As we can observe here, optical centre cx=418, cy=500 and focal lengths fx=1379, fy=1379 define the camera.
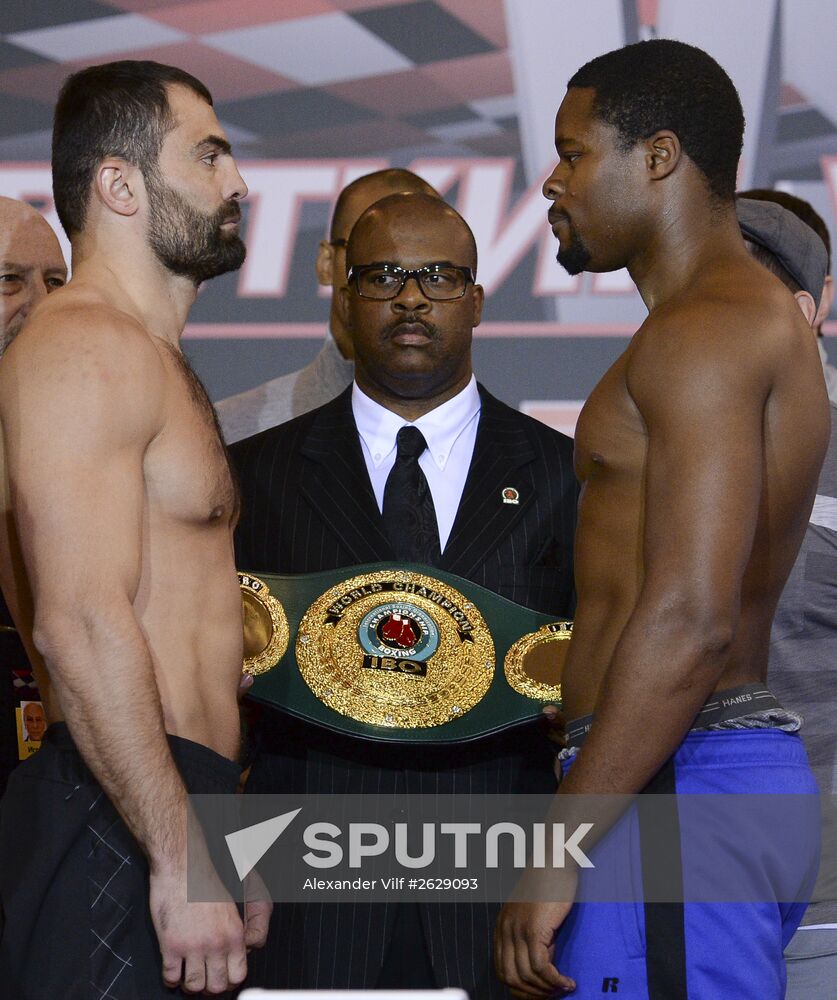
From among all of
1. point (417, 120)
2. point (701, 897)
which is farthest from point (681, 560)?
point (417, 120)

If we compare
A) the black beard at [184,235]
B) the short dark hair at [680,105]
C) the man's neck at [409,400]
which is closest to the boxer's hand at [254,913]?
the black beard at [184,235]

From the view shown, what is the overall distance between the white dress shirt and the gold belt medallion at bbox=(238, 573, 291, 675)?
0.34 meters

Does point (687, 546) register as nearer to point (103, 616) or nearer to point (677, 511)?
point (677, 511)

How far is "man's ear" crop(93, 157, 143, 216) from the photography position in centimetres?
201

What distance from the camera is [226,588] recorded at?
1930 mm

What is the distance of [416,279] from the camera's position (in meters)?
2.67

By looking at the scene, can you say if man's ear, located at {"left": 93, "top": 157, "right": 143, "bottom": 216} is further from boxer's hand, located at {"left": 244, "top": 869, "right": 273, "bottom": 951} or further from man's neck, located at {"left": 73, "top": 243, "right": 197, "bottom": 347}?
boxer's hand, located at {"left": 244, "top": 869, "right": 273, "bottom": 951}

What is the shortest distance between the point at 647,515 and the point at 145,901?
79 cm

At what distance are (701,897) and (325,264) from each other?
209cm

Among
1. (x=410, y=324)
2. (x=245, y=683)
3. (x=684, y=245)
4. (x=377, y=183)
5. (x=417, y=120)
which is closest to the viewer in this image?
(x=684, y=245)

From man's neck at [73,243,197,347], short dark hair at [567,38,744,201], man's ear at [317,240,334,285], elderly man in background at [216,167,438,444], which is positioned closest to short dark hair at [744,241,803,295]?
short dark hair at [567,38,744,201]

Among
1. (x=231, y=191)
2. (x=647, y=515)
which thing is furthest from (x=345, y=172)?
(x=647, y=515)

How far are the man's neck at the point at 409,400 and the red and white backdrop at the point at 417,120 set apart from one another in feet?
3.14

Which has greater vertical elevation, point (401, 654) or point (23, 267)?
point (23, 267)
